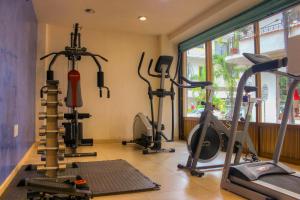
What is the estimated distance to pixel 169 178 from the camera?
276 cm

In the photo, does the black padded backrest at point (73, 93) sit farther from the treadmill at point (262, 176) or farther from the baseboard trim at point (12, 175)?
the treadmill at point (262, 176)

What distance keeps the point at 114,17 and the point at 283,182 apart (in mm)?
3838

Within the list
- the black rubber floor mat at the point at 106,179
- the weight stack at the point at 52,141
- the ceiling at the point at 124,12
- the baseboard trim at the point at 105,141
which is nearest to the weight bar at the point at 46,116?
the weight stack at the point at 52,141

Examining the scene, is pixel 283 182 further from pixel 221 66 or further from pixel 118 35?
pixel 118 35

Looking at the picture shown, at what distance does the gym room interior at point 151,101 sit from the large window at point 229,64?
0.02 m

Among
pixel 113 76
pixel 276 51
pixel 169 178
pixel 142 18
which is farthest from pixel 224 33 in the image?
pixel 169 178

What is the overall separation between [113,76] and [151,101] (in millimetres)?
1506

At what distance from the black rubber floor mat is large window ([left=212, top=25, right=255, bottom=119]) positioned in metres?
2.25

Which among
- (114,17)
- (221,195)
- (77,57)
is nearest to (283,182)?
(221,195)

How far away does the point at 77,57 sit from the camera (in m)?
4.45

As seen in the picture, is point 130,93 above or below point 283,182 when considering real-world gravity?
above

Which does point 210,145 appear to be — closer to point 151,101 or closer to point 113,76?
point 151,101

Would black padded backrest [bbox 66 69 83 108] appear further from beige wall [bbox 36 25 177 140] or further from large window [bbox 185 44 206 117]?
large window [bbox 185 44 206 117]

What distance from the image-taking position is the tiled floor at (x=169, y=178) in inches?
87.2
